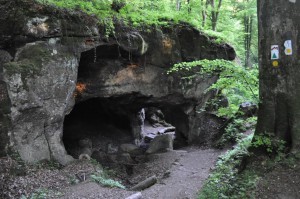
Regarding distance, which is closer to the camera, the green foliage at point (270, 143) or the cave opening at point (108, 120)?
the green foliage at point (270, 143)

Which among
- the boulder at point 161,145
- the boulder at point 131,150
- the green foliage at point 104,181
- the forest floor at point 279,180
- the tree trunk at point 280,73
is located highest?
the tree trunk at point 280,73

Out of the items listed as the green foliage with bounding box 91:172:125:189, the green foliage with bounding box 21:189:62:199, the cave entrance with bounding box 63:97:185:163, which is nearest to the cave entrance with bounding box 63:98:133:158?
the cave entrance with bounding box 63:97:185:163

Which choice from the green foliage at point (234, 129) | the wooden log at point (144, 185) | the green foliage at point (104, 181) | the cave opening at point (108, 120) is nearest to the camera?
the green foliage at point (104, 181)

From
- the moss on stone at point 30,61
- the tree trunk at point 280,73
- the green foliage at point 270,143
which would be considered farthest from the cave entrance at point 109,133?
the tree trunk at point 280,73

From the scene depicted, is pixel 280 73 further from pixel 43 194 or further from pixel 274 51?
pixel 43 194

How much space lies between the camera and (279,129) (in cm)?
492

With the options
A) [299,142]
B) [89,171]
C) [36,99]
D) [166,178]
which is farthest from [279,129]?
[36,99]

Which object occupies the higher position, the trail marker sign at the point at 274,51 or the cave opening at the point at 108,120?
the trail marker sign at the point at 274,51

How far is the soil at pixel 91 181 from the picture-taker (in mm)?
6391

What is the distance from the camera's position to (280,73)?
480cm

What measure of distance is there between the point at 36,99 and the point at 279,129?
6.19m

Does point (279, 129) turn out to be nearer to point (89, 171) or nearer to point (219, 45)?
point (89, 171)

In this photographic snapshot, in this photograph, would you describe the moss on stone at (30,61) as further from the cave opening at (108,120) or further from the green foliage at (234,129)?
the green foliage at (234,129)

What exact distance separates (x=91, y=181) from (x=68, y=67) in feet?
11.6
